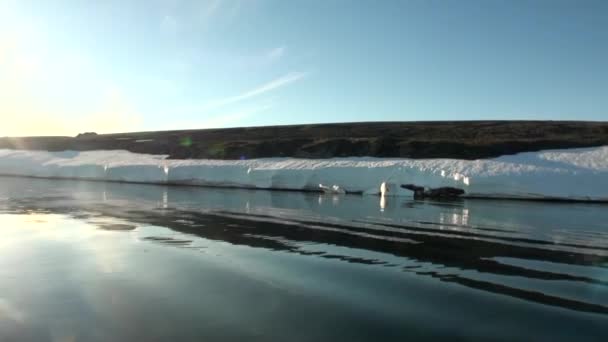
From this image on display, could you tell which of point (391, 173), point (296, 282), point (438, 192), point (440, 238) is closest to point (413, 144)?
point (391, 173)

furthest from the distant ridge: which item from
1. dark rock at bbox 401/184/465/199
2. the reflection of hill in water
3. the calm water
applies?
the calm water

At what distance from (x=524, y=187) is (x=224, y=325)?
23794mm

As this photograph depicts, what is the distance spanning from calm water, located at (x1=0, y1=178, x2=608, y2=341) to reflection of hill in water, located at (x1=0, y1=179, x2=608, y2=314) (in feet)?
0.17

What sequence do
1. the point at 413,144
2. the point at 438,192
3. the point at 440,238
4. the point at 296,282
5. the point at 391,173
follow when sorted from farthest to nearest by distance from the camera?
the point at 413,144, the point at 391,173, the point at 438,192, the point at 440,238, the point at 296,282

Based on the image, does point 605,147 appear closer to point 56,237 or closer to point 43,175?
point 56,237

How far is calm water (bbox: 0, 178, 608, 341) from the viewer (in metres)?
4.61

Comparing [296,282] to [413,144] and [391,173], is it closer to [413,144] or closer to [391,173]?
[391,173]

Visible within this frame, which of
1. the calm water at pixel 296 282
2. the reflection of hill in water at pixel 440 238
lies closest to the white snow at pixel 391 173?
the reflection of hill in water at pixel 440 238

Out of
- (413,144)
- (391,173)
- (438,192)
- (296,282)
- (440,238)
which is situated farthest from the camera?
(413,144)

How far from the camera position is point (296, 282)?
6363mm

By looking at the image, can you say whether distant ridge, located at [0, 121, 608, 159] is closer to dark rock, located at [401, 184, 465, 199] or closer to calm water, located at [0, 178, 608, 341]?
dark rock, located at [401, 184, 465, 199]

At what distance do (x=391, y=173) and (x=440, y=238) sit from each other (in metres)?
18.5

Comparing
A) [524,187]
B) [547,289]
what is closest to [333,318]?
[547,289]

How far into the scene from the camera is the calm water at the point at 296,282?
4.61 m
